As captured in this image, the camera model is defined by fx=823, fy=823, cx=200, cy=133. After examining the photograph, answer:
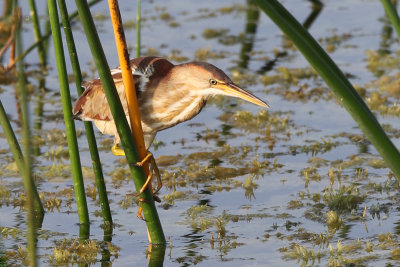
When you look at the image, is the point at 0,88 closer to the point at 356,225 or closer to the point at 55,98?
the point at 55,98

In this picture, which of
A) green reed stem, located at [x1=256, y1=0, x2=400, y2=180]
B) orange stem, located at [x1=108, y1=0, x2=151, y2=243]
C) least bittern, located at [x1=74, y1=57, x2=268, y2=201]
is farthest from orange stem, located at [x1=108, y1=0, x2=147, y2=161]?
green reed stem, located at [x1=256, y1=0, x2=400, y2=180]

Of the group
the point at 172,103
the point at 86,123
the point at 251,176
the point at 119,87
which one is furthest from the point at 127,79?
the point at 251,176

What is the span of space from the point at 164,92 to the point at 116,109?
20.9 inches

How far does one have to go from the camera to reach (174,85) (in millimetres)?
3721

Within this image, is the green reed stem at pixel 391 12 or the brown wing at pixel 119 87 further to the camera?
the brown wing at pixel 119 87

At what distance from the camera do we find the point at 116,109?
10.7 ft

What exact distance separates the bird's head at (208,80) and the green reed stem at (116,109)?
473 millimetres

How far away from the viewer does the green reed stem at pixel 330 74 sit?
7.60ft

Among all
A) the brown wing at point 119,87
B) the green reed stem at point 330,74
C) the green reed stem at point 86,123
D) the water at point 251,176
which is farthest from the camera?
the water at point 251,176

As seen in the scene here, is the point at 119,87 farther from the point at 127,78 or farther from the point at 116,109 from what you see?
the point at 116,109

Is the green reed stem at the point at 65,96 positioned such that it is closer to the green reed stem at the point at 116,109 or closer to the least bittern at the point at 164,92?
the least bittern at the point at 164,92

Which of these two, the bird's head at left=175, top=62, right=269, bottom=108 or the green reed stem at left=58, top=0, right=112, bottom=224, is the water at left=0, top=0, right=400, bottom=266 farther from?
the bird's head at left=175, top=62, right=269, bottom=108

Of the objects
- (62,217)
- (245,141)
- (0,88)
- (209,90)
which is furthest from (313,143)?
(0,88)

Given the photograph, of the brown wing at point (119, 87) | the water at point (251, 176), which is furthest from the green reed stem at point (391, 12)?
the water at point (251, 176)
